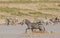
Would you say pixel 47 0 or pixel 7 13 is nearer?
pixel 7 13

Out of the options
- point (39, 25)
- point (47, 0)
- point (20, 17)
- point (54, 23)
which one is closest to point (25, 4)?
point (47, 0)

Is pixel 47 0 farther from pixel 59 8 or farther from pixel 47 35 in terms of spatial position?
pixel 47 35

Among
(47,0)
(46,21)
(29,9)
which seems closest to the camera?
(46,21)

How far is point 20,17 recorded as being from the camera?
109 ft

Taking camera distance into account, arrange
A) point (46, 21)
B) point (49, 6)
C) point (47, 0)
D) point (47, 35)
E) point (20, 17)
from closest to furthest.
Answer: point (47, 35) → point (46, 21) → point (20, 17) → point (49, 6) → point (47, 0)

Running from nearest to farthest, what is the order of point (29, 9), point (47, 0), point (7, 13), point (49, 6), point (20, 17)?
1. point (20, 17)
2. point (7, 13)
3. point (29, 9)
4. point (49, 6)
5. point (47, 0)

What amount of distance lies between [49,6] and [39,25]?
865 inches

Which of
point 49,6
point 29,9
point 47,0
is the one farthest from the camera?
point 47,0

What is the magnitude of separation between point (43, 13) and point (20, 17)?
4.29 meters

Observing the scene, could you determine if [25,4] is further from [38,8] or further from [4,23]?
[4,23]

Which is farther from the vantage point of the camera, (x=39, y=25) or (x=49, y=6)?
(x=49, y=6)

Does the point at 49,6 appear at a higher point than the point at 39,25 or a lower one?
lower

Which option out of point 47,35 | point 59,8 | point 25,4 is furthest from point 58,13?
point 47,35

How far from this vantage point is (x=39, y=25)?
21562 mm
